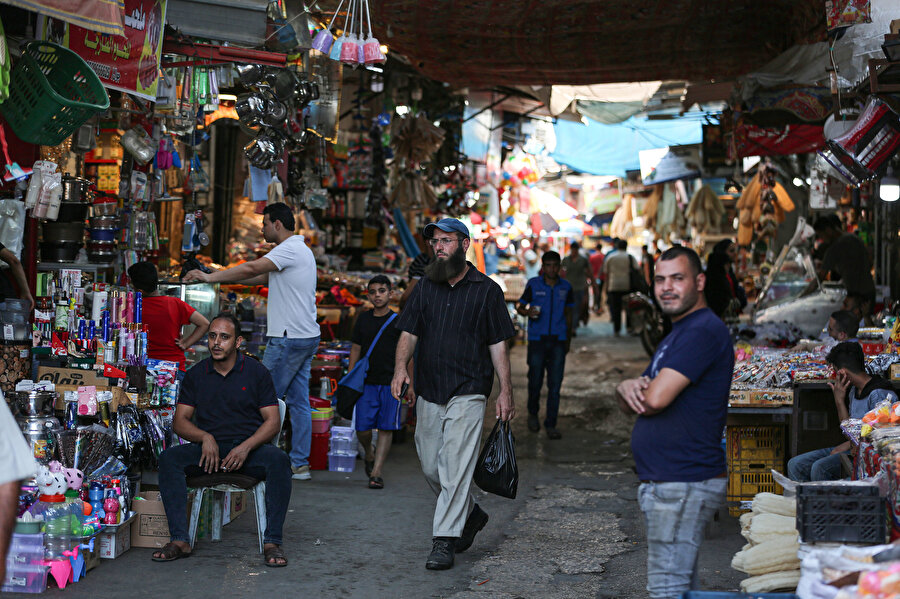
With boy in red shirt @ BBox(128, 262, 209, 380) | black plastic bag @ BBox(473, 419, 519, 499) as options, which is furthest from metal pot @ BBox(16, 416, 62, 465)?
black plastic bag @ BBox(473, 419, 519, 499)

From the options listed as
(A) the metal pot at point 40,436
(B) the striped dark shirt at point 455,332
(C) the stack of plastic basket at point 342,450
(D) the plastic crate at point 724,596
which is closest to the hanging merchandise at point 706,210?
(C) the stack of plastic basket at point 342,450

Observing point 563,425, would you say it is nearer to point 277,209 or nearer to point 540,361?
point 540,361

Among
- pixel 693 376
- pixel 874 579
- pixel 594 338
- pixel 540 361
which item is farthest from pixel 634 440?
pixel 594 338

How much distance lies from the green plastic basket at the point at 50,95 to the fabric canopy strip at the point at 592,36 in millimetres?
3519

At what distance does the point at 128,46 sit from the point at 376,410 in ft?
10.6

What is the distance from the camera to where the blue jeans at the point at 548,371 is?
10.7 metres

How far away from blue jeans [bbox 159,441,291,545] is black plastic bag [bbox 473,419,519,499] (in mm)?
1108

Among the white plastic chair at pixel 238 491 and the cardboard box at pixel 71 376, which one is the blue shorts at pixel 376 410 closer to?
the white plastic chair at pixel 238 491

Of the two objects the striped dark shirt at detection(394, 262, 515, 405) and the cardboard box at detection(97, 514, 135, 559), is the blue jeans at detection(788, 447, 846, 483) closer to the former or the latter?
the striped dark shirt at detection(394, 262, 515, 405)

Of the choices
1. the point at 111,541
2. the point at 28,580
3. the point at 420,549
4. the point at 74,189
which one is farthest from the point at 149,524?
the point at 74,189

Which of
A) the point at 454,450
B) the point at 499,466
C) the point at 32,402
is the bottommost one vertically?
the point at 499,466

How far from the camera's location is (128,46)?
257 inches

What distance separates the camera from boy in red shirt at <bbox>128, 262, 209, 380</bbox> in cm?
745

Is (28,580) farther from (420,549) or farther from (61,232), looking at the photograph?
(61,232)
